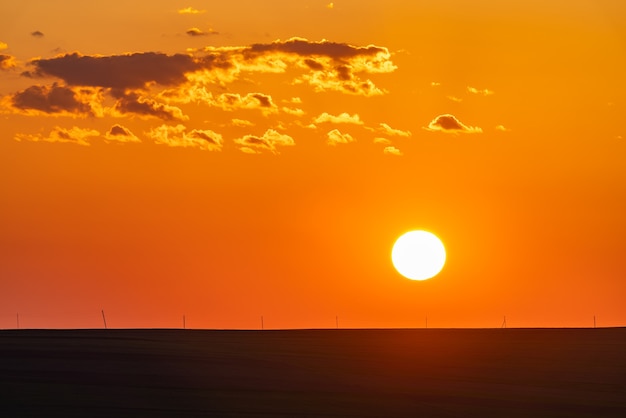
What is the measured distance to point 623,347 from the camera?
96.1 m

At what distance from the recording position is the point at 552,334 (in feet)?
346

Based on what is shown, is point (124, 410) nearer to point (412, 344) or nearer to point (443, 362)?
point (443, 362)

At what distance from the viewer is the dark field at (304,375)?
60.1 meters

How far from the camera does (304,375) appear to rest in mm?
72625

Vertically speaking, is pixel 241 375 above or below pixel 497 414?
above

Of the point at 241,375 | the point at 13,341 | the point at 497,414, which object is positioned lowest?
the point at 497,414

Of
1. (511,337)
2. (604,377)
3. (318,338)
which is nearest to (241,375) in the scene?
(604,377)

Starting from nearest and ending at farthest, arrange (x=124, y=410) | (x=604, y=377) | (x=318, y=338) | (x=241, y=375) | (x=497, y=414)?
(x=124, y=410), (x=497, y=414), (x=241, y=375), (x=604, y=377), (x=318, y=338)

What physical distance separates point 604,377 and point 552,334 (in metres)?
27.5

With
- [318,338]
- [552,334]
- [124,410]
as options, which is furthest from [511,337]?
[124,410]

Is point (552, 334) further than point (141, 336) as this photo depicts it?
Yes

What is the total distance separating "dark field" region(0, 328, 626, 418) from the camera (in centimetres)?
6012

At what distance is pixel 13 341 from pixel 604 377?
119 ft

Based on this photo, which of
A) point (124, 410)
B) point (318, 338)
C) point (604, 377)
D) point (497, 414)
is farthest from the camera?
point (318, 338)
